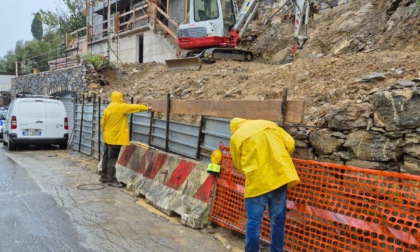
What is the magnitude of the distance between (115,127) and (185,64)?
6875 millimetres

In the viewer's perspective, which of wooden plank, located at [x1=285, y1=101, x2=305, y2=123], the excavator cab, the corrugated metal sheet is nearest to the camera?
wooden plank, located at [x1=285, y1=101, x2=305, y2=123]

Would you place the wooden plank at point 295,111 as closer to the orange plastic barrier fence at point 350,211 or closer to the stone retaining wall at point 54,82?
the orange plastic barrier fence at point 350,211

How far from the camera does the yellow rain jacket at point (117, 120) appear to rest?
774cm

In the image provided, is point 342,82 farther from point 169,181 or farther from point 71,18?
point 71,18

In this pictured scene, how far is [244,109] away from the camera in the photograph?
17.6 ft

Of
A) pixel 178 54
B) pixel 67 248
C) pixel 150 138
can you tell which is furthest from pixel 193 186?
pixel 178 54

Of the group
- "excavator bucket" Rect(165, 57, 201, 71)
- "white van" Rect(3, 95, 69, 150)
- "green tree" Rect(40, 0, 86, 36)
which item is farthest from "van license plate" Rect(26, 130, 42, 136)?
"green tree" Rect(40, 0, 86, 36)

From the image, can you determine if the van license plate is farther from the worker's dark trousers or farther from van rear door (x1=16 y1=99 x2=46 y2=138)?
the worker's dark trousers

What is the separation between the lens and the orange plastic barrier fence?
3.29 metres

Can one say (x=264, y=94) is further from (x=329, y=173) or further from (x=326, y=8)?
(x=326, y=8)

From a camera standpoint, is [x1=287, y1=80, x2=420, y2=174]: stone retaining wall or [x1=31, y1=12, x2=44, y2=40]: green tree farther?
[x1=31, y1=12, x2=44, y2=40]: green tree

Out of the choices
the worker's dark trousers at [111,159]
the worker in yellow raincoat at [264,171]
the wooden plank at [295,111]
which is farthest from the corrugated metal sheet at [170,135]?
the worker in yellow raincoat at [264,171]

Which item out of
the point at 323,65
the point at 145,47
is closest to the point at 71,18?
the point at 145,47

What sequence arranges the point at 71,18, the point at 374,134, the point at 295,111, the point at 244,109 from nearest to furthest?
the point at 374,134 < the point at 295,111 < the point at 244,109 < the point at 71,18
